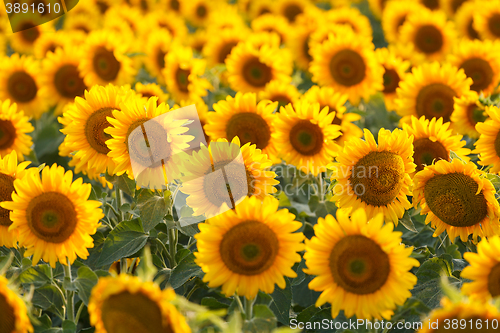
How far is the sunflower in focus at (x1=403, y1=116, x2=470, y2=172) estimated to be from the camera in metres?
2.91

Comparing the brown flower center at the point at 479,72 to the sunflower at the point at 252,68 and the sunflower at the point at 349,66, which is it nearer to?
the sunflower at the point at 349,66

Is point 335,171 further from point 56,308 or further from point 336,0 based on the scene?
point 336,0

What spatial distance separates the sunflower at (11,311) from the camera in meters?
1.80

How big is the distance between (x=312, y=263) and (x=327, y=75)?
301 cm

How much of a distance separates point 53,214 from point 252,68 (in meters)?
2.80

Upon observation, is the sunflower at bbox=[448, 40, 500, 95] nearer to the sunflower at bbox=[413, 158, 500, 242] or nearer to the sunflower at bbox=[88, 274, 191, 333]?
the sunflower at bbox=[413, 158, 500, 242]

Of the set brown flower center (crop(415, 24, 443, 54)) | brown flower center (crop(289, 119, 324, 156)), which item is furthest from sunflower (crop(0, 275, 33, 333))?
brown flower center (crop(415, 24, 443, 54))

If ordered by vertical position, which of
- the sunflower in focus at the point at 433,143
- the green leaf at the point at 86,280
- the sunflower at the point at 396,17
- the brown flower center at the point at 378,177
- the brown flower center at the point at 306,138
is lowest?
the green leaf at the point at 86,280

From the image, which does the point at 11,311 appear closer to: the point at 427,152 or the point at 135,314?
the point at 135,314

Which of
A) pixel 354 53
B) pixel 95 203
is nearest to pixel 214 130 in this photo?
pixel 95 203

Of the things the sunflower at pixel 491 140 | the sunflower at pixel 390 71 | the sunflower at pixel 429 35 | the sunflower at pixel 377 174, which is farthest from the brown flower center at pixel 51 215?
the sunflower at pixel 429 35

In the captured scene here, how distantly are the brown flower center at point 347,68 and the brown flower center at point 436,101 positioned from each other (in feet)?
2.57

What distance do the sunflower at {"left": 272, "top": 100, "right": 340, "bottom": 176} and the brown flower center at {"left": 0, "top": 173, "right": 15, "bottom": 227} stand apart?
5.29ft

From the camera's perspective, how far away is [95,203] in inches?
92.8
